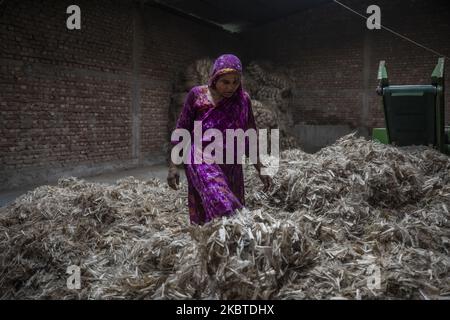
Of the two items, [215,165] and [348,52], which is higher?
[348,52]

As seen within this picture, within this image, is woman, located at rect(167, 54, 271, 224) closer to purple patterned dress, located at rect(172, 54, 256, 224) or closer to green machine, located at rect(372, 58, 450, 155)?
purple patterned dress, located at rect(172, 54, 256, 224)

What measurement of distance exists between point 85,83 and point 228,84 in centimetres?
590

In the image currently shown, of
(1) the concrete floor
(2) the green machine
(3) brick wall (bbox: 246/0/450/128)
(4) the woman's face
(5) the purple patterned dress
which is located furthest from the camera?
(3) brick wall (bbox: 246/0/450/128)

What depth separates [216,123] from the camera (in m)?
3.07

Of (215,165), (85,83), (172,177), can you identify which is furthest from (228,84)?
(85,83)

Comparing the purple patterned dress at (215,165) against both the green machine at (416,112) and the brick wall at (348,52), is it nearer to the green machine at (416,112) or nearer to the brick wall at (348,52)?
the green machine at (416,112)

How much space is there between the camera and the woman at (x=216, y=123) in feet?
9.42

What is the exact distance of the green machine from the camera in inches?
206

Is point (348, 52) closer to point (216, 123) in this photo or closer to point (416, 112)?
point (416, 112)

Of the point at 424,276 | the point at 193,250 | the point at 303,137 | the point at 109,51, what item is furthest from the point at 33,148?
the point at 303,137

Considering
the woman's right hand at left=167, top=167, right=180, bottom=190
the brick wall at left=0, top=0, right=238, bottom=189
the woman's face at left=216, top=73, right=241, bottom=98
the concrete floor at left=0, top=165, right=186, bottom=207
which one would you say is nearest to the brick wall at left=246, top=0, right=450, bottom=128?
the brick wall at left=0, top=0, right=238, bottom=189

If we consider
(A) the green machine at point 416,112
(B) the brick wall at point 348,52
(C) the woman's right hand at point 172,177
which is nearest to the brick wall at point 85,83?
(B) the brick wall at point 348,52

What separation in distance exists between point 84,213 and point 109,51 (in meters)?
5.37

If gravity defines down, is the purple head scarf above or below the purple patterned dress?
above
